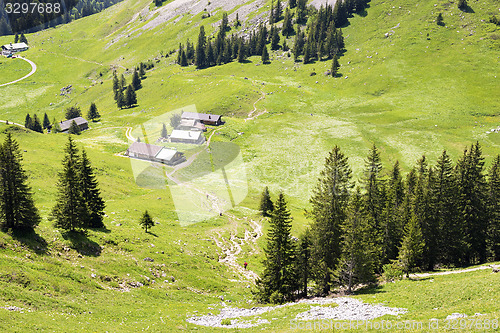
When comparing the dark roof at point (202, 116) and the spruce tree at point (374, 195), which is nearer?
the spruce tree at point (374, 195)

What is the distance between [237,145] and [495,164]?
3265 inches

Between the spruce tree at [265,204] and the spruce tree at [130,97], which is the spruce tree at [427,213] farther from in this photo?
the spruce tree at [130,97]

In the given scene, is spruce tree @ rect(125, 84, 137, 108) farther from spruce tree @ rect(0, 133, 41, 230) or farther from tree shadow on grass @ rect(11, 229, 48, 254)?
tree shadow on grass @ rect(11, 229, 48, 254)

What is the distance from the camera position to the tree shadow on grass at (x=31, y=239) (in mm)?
35219

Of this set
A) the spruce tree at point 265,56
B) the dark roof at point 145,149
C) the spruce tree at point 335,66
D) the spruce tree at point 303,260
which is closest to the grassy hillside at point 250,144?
the spruce tree at point 265,56

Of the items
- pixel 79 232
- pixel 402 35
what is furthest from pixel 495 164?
pixel 402 35

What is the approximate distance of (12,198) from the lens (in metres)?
36.0

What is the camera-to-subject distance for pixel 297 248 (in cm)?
4091

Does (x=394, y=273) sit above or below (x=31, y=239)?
below

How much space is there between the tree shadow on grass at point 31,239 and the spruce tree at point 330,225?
30.9 meters

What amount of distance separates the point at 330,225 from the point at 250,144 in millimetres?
82857

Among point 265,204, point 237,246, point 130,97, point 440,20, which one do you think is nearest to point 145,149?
point 265,204

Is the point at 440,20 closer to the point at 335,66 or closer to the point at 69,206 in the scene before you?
the point at 335,66

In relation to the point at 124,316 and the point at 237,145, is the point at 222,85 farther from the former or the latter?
the point at 124,316
